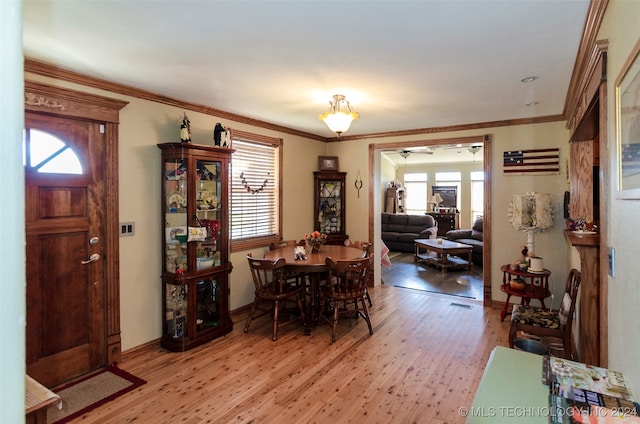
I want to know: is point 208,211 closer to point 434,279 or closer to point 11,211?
point 11,211

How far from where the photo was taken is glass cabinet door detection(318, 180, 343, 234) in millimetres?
5949

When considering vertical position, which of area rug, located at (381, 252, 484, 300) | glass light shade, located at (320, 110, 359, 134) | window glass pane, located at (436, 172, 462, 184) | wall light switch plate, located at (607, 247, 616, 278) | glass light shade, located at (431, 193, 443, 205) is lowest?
area rug, located at (381, 252, 484, 300)

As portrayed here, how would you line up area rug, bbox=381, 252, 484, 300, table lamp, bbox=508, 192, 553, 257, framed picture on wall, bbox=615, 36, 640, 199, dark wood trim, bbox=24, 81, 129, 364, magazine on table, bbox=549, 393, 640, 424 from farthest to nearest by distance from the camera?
area rug, bbox=381, 252, 484, 300
table lamp, bbox=508, 192, 553, 257
dark wood trim, bbox=24, 81, 129, 364
framed picture on wall, bbox=615, 36, 640, 199
magazine on table, bbox=549, 393, 640, 424

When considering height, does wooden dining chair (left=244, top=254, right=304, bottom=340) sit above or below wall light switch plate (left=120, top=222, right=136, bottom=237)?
below

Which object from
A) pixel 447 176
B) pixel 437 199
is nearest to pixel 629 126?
pixel 437 199

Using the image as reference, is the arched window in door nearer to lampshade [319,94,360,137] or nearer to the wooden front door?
the wooden front door

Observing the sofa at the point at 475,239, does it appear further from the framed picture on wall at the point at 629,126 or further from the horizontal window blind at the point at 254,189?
the framed picture on wall at the point at 629,126

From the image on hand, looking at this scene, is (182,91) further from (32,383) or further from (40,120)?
(32,383)

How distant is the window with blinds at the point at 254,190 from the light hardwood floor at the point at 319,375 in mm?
1101

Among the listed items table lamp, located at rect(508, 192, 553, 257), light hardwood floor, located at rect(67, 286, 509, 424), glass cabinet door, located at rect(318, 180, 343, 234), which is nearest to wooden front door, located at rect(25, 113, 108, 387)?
light hardwood floor, located at rect(67, 286, 509, 424)

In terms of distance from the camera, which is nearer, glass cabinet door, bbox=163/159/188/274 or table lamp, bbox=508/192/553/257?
glass cabinet door, bbox=163/159/188/274

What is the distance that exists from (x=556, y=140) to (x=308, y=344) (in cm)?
381

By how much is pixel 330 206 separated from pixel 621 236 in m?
4.59

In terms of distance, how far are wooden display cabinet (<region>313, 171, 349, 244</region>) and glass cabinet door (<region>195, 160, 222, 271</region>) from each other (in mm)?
2297
